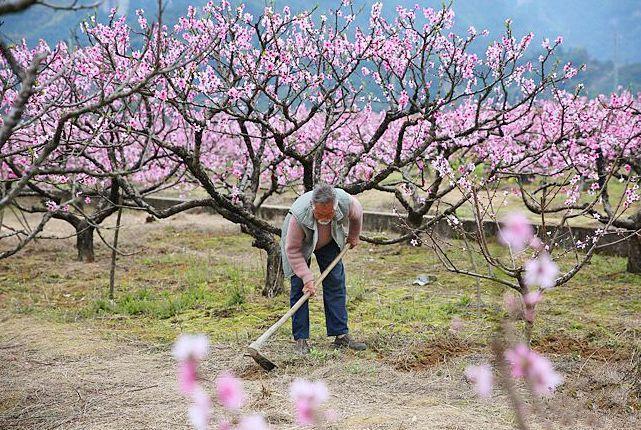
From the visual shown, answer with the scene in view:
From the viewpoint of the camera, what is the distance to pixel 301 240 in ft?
16.2

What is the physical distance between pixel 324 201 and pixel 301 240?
50cm

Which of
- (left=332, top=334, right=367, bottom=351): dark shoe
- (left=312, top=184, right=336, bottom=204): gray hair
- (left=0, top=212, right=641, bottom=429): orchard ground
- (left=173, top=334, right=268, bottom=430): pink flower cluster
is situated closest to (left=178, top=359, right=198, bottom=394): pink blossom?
(left=173, top=334, right=268, bottom=430): pink flower cluster

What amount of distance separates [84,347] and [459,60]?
523 centimetres

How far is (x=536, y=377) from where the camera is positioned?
5.26 ft

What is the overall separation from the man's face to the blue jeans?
0.46 meters

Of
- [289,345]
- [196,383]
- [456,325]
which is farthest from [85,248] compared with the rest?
[196,383]

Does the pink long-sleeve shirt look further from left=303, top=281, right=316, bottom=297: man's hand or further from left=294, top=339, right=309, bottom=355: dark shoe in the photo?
left=294, top=339, right=309, bottom=355: dark shoe

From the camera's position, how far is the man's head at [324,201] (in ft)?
15.0

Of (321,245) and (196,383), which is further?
(321,245)

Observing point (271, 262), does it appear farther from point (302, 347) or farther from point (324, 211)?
point (324, 211)

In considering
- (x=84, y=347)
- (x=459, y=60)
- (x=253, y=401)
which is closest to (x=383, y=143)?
(x=459, y=60)

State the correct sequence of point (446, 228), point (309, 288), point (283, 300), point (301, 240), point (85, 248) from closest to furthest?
point (309, 288), point (301, 240), point (283, 300), point (85, 248), point (446, 228)

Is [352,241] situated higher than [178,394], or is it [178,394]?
[352,241]

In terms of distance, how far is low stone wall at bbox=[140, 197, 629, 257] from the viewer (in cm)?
931
